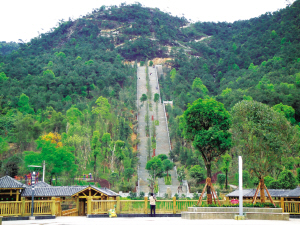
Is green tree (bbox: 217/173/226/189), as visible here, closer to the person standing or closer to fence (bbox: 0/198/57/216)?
the person standing

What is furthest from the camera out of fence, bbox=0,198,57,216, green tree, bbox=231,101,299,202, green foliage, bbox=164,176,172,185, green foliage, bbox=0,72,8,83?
green foliage, bbox=0,72,8,83

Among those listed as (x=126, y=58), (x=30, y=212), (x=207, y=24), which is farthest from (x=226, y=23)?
(x=30, y=212)

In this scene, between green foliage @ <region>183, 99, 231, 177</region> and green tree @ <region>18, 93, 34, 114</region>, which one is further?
green tree @ <region>18, 93, 34, 114</region>

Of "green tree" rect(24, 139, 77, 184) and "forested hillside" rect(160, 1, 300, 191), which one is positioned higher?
"forested hillside" rect(160, 1, 300, 191)

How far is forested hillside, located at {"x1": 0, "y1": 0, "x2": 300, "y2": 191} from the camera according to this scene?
48.4 m

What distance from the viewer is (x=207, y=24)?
509 feet

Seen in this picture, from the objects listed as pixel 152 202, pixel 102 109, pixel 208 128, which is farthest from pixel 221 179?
pixel 102 109

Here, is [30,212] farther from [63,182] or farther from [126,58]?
[126,58]

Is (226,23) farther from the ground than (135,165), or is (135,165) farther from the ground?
A: (226,23)

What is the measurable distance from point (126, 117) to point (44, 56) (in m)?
42.3

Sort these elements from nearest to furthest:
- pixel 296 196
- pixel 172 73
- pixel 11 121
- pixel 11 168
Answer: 1. pixel 296 196
2. pixel 11 168
3. pixel 11 121
4. pixel 172 73

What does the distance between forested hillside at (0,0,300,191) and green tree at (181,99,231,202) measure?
25.6 ft

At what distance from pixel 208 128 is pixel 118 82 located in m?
59.0

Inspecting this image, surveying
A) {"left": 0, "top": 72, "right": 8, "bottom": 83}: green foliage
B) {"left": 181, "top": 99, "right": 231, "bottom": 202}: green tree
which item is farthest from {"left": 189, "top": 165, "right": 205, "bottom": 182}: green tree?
{"left": 0, "top": 72, "right": 8, "bottom": 83}: green foliage
